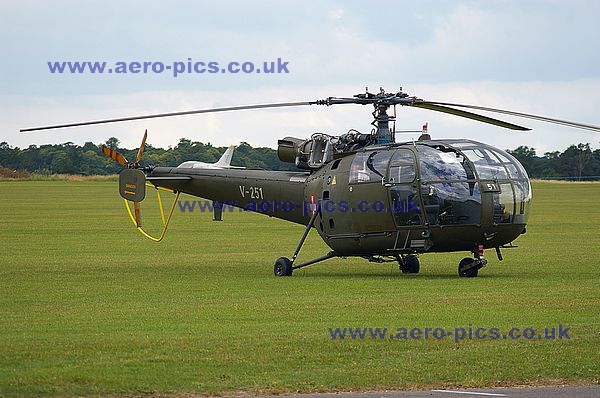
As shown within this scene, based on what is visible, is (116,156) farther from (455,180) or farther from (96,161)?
Answer: (96,161)

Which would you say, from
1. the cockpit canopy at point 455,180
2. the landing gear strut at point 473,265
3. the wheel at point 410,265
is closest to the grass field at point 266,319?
the landing gear strut at point 473,265

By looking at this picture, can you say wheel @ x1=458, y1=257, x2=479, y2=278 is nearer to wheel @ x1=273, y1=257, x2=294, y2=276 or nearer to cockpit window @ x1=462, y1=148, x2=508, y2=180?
cockpit window @ x1=462, y1=148, x2=508, y2=180

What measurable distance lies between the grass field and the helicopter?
754 millimetres

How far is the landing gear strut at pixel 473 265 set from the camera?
24.4 m

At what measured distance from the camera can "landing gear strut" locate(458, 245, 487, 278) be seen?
80.2 ft

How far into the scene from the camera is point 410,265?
26812 mm

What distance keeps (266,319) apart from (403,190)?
22.6 feet

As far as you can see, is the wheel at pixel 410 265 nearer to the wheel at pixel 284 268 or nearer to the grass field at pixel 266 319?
the grass field at pixel 266 319

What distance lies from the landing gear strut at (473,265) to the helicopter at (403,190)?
19 mm

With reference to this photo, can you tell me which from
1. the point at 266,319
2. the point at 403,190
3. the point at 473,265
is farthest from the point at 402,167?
the point at 266,319

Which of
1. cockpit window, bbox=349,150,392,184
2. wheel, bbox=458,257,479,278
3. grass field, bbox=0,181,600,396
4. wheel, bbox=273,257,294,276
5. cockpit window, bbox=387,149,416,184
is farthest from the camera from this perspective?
wheel, bbox=273,257,294,276

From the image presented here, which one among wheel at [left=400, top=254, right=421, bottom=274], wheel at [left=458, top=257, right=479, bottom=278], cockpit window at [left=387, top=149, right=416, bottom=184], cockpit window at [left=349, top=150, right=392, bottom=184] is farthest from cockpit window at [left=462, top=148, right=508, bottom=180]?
wheel at [left=400, top=254, right=421, bottom=274]

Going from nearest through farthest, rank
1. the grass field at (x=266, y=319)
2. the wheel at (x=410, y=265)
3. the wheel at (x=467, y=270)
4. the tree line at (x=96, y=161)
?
the grass field at (x=266, y=319)
the wheel at (x=467, y=270)
the wheel at (x=410, y=265)
the tree line at (x=96, y=161)

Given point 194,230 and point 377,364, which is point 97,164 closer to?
point 194,230
